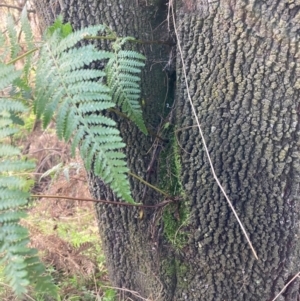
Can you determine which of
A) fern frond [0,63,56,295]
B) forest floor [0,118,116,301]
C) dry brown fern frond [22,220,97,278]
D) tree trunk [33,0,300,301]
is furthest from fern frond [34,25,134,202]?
dry brown fern frond [22,220,97,278]

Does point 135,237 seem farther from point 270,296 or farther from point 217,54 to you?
point 217,54

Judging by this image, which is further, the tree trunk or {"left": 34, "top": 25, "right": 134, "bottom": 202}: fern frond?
the tree trunk

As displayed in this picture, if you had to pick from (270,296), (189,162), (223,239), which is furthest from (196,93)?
(270,296)

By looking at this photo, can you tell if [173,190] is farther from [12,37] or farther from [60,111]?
[12,37]

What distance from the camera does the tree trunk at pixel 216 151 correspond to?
4.98ft

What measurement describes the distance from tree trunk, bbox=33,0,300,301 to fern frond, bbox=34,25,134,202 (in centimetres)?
39

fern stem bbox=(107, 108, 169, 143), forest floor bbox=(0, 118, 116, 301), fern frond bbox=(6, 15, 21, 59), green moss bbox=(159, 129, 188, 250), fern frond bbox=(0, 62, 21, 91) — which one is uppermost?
fern frond bbox=(6, 15, 21, 59)

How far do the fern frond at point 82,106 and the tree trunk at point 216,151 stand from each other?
0.39 metres

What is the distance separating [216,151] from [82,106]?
0.56 metres

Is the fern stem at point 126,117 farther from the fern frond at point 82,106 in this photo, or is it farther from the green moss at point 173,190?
the fern frond at point 82,106

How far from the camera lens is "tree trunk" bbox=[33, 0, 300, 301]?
4.98 feet

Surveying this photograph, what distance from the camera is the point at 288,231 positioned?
5.43ft

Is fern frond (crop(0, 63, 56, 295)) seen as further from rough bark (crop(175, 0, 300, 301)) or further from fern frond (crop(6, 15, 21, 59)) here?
rough bark (crop(175, 0, 300, 301))

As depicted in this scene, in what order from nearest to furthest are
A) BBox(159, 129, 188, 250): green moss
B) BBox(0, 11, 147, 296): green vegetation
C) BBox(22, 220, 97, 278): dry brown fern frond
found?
1. BBox(0, 11, 147, 296): green vegetation
2. BBox(159, 129, 188, 250): green moss
3. BBox(22, 220, 97, 278): dry brown fern frond
